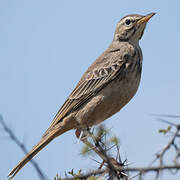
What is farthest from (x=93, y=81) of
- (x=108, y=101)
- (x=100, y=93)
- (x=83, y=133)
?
(x=83, y=133)

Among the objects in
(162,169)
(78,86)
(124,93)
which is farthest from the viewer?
(78,86)

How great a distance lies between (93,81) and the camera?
7.48 meters

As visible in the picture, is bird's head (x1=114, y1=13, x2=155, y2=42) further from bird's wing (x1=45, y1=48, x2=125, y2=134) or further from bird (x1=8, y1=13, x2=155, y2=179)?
bird's wing (x1=45, y1=48, x2=125, y2=134)

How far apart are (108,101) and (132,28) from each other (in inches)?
87.8

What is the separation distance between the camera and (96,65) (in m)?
7.98

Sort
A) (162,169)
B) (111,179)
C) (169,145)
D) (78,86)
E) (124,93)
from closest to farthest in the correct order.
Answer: (162,169) → (169,145) → (111,179) → (124,93) → (78,86)

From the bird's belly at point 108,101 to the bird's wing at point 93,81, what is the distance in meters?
0.15

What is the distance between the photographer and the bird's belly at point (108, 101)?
686 cm

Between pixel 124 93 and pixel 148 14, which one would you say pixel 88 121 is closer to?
pixel 124 93

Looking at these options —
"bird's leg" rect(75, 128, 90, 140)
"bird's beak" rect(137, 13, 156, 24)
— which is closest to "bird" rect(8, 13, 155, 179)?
"bird's beak" rect(137, 13, 156, 24)

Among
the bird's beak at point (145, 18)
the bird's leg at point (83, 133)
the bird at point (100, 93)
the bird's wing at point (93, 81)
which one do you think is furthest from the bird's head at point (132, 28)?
the bird's leg at point (83, 133)

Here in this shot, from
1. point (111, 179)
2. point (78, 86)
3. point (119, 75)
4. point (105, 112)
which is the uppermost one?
point (78, 86)

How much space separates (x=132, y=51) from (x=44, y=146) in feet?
8.98

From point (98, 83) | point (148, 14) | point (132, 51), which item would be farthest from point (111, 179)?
point (148, 14)
